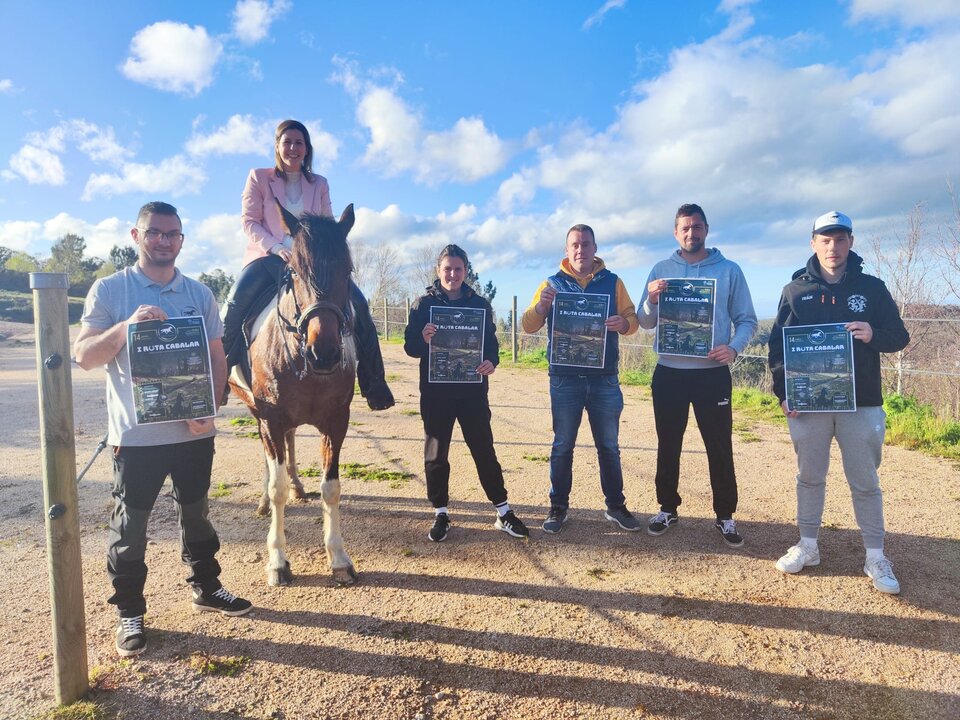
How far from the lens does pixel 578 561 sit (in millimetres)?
4047

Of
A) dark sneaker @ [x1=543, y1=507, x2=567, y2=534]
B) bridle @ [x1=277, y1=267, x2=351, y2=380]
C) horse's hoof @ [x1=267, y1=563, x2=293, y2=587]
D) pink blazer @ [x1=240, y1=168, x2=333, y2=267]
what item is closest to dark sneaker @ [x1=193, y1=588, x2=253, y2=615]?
horse's hoof @ [x1=267, y1=563, x2=293, y2=587]

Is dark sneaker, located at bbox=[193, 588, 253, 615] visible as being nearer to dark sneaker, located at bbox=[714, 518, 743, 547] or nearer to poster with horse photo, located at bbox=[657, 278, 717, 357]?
poster with horse photo, located at bbox=[657, 278, 717, 357]

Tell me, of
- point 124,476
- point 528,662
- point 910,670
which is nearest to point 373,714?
point 528,662

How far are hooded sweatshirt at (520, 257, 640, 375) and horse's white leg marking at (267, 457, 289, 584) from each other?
90.2 inches

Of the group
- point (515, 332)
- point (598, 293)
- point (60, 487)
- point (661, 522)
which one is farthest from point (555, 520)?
point (515, 332)

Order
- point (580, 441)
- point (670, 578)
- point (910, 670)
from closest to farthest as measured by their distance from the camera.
A: point (910, 670), point (670, 578), point (580, 441)

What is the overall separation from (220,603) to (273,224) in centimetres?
294

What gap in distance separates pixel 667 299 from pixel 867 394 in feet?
4.90

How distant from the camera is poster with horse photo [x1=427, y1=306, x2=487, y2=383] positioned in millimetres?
4324

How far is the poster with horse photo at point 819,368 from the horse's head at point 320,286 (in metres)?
3.14

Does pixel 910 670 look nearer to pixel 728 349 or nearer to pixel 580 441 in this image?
pixel 728 349

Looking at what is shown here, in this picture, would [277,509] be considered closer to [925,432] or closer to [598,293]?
[598,293]

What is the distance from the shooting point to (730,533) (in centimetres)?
428

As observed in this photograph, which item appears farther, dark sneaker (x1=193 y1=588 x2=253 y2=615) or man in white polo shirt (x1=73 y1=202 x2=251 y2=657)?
dark sneaker (x1=193 y1=588 x2=253 y2=615)
